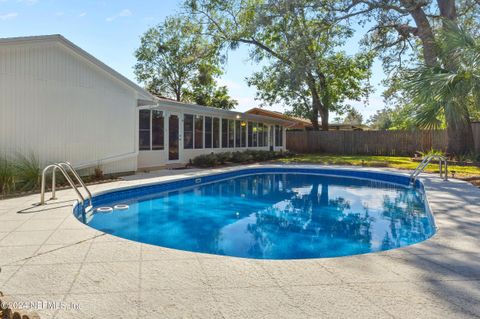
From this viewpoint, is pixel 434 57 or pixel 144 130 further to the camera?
pixel 434 57

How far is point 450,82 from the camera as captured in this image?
933cm

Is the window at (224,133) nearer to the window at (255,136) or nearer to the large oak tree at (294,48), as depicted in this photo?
the window at (255,136)

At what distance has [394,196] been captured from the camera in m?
9.76

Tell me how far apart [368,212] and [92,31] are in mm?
15304

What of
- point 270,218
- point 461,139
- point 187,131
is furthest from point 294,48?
point 270,218

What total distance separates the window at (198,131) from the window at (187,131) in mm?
376

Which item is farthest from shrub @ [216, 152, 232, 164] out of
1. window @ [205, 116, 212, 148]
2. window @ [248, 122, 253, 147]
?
window @ [248, 122, 253, 147]

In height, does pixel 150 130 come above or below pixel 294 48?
below

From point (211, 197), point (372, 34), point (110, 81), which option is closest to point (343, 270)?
point (211, 197)

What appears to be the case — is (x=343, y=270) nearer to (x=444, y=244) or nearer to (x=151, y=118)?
(x=444, y=244)

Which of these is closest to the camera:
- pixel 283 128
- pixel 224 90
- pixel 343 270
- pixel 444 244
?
pixel 343 270

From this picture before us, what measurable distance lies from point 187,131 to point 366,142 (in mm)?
14056

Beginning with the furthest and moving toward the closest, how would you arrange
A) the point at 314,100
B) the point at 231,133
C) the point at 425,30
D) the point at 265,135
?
the point at 314,100
the point at 265,135
the point at 231,133
the point at 425,30

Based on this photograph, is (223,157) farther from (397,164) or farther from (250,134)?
(397,164)
